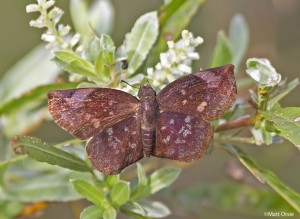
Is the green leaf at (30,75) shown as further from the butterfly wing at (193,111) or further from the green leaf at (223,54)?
the butterfly wing at (193,111)

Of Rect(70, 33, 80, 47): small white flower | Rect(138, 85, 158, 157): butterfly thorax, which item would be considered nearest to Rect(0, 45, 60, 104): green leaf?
Rect(70, 33, 80, 47): small white flower

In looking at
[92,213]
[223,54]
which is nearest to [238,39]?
[223,54]

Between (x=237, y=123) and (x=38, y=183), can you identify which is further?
(x=38, y=183)

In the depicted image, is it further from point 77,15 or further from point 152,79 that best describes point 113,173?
point 77,15

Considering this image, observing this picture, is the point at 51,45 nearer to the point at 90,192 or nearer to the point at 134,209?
the point at 90,192

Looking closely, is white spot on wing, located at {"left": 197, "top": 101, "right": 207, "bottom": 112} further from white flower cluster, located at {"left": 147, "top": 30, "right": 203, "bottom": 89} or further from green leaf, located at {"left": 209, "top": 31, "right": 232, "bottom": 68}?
green leaf, located at {"left": 209, "top": 31, "right": 232, "bottom": 68}

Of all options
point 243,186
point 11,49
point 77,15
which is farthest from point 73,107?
point 11,49
